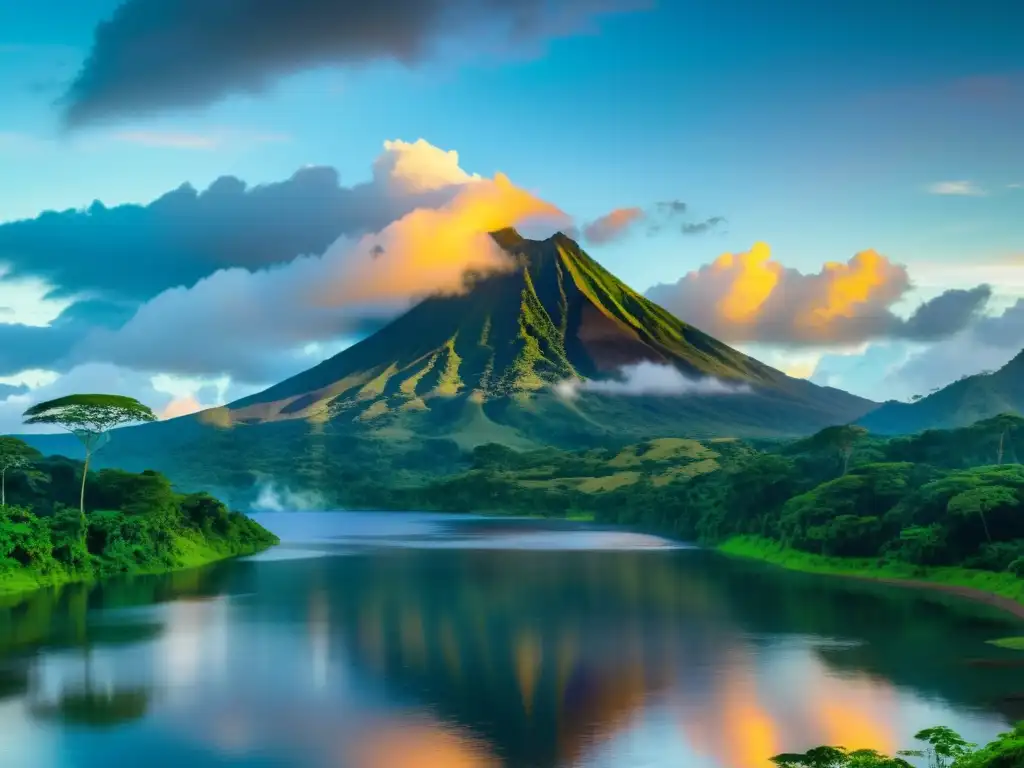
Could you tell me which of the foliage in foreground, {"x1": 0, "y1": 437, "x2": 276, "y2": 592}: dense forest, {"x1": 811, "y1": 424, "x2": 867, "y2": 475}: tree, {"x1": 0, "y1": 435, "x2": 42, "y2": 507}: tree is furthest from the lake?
{"x1": 811, "y1": 424, "x2": 867, "y2": 475}: tree

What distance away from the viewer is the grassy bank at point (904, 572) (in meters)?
52.1

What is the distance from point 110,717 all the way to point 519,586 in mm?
33874

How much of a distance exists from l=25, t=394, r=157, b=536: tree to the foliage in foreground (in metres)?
51.7

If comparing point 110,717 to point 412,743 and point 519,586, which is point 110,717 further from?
point 519,586

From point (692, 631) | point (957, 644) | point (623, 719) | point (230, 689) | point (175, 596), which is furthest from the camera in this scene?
point (175, 596)

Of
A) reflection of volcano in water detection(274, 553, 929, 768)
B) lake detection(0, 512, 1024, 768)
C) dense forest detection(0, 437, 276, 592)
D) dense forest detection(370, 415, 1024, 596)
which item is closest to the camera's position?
lake detection(0, 512, 1024, 768)

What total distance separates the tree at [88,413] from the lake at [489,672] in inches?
409

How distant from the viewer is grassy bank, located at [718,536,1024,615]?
52062mm

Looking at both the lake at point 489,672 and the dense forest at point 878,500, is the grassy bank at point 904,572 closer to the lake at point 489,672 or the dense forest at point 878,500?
the dense forest at point 878,500

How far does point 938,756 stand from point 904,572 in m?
39.7

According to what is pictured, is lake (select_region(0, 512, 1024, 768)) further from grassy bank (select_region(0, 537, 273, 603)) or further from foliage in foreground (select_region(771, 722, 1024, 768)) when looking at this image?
grassy bank (select_region(0, 537, 273, 603))

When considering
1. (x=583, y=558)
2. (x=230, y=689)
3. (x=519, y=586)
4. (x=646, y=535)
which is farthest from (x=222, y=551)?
(x=230, y=689)

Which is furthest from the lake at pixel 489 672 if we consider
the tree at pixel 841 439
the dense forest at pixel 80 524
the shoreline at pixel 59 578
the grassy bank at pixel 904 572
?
the tree at pixel 841 439

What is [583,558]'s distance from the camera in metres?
81.8
